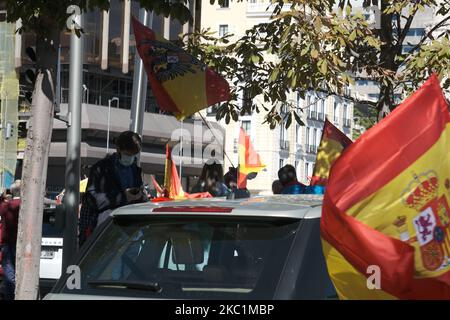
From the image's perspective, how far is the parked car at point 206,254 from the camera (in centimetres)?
467

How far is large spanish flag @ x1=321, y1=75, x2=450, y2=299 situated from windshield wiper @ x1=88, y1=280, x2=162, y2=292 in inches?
39.7

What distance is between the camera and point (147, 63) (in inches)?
443

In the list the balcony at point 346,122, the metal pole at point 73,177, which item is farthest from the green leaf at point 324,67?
the balcony at point 346,122

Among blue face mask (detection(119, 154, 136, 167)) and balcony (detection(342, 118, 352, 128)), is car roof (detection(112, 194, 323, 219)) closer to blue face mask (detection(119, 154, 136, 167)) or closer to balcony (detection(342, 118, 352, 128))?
blue face mask (detection(119, 154, 136, 167))

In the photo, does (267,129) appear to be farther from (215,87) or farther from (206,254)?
(206,254)

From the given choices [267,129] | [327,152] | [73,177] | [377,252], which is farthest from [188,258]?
[267,129]

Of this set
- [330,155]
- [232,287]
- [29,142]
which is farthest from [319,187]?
[232,287]

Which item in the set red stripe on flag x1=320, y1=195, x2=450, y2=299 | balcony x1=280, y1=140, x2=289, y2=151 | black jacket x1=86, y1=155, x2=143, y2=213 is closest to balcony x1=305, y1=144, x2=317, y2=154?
balcony x1=280, y1=140, x2=289, y2=151

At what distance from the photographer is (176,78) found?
11242 mm

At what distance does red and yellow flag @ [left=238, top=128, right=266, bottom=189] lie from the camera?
15.7 metres

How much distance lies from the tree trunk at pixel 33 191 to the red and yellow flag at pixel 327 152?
3638 mm

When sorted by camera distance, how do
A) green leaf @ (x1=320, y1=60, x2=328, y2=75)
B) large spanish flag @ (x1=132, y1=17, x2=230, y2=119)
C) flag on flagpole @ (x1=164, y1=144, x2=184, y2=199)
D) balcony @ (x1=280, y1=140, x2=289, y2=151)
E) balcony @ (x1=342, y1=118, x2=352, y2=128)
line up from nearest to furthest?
1. large spanish flag @ (x1=132, y1=17, x2=230, y2=119)
2. green leaf @ (x1=320, y1=60, x2=328, y2=75)
3. flag on flagpole @ (x1=164, y1=144, x2=184, y2=199)
4. balcony @ (x1=280, y1=140, x2=289, y2=151)
5. balcony @ (x1=342, y1=118, x2=352, y2=128)

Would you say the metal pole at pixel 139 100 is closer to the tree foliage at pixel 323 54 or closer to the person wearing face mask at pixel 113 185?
the tree foliage at pixel 323 54
